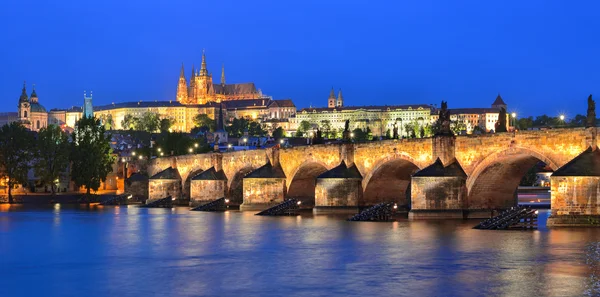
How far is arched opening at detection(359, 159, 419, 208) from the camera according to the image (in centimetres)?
5600

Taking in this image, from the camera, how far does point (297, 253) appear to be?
36.7 metres

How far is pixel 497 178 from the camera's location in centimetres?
4822

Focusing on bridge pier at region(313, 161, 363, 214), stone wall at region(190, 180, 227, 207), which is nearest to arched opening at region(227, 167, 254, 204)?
stone wall at region(190, 180, 227, 207)

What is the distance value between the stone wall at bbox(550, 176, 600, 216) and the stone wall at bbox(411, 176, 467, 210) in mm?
7914

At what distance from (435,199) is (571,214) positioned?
31.3 feet

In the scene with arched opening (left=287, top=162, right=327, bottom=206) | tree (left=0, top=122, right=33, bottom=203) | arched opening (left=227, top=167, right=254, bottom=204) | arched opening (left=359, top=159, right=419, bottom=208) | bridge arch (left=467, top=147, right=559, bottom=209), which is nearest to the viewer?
bridge arch (left=467, top=147, right=559, bottom=209)

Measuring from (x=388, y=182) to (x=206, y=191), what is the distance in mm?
23803

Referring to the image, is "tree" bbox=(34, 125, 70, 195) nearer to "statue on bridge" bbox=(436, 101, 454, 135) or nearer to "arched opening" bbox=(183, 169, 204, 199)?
"arched opening" bbox=(183, 169, 204, 199)

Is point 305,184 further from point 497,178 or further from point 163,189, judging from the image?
point 163,189

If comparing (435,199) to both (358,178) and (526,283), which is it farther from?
(526,283)

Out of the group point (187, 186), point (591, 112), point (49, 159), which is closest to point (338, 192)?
point (591, 112)

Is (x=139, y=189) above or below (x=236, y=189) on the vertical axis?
above

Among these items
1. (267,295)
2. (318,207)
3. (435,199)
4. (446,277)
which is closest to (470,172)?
(435,199)

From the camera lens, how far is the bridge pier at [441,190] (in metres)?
47.4
